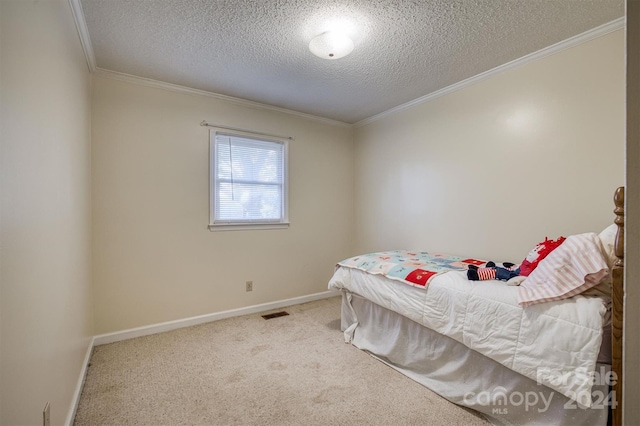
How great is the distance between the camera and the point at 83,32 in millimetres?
1963

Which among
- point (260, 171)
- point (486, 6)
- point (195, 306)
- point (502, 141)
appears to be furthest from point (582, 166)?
point (195, 306)

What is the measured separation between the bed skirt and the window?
5.13ft

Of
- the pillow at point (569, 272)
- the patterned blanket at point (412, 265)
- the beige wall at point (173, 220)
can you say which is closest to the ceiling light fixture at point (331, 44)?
the beige wall at point (173, 220)

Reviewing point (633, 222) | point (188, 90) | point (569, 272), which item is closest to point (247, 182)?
point (188, 90)

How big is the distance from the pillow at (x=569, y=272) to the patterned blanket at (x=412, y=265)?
2.06ft

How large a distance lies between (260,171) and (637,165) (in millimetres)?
3177

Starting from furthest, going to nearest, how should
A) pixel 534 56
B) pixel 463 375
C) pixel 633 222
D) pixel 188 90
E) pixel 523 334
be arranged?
1. pixel 188 90
2. pixel 534 56
3. pixel 463 375
4. pixel 523 334
5. pixel 633 222

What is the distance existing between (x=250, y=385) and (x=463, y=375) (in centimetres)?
137

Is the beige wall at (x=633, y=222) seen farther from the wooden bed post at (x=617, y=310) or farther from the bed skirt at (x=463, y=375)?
the bed skirt at (x=463, y=375)

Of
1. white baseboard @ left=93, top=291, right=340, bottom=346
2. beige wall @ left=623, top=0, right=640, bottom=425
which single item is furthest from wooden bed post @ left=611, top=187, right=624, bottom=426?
white baseboard @ left=93, top=291, right=340, bottom=346

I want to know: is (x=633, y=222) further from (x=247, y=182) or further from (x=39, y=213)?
(x=247, y=182)

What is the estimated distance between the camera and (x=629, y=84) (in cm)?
49

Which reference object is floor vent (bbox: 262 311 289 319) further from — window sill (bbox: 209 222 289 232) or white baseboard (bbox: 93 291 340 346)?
window sill (bbox: 209 222 289 232)

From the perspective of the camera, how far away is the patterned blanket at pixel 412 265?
208cm
